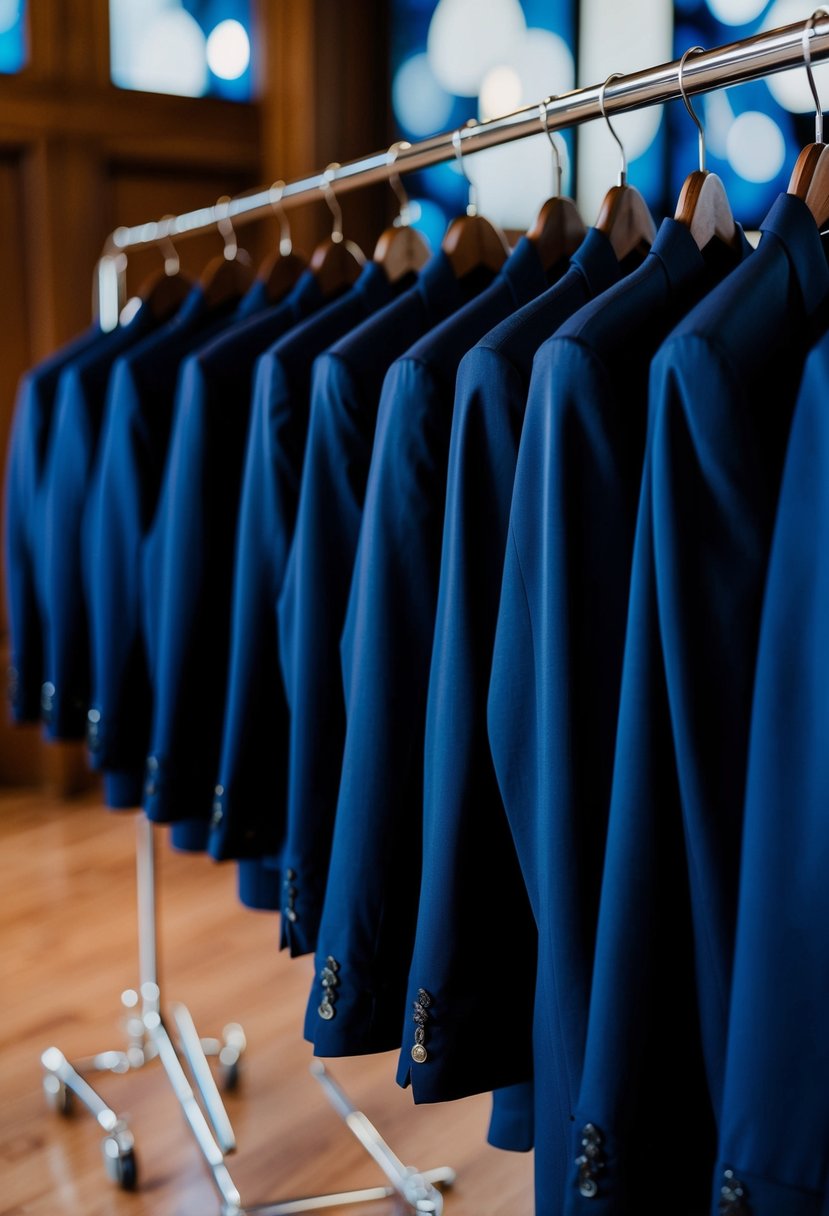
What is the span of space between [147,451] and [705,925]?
3.42 feet

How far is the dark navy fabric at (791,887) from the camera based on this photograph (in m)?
0.71

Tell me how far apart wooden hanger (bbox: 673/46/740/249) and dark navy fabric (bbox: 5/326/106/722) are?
1137mm

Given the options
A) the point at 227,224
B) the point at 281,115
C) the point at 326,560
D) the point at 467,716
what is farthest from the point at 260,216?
the point at 281,115

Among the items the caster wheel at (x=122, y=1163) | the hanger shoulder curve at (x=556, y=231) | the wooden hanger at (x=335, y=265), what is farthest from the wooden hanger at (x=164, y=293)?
the caster wheel at (x=122, y=1163)

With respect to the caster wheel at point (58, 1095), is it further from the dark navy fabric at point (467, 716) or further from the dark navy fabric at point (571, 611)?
the dark navy fabric at point (571, 611)

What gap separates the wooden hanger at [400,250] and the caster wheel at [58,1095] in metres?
1.44

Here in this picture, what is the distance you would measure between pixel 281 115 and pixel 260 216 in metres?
1.72

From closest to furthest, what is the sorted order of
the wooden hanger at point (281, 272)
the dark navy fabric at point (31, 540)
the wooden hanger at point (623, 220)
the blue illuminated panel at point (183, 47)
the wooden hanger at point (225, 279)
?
the wooden hanger at point (623, 220) → the wooden hanger at point (281, 272) → the wooden hanger at point (225, 279) → the dark navy fabric at point (31, 540) → the blue illuminated panel at point (183, 47)

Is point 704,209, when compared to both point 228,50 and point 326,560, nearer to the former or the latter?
point 326,560

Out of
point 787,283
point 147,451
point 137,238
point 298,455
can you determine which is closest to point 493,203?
point 137,238

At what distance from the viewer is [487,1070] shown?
0.98 m

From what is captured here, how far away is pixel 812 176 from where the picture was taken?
0.91m

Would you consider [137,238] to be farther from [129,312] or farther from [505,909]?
[505,909]

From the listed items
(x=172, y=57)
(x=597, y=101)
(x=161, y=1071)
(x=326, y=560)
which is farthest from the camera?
(x=172, y=57)
